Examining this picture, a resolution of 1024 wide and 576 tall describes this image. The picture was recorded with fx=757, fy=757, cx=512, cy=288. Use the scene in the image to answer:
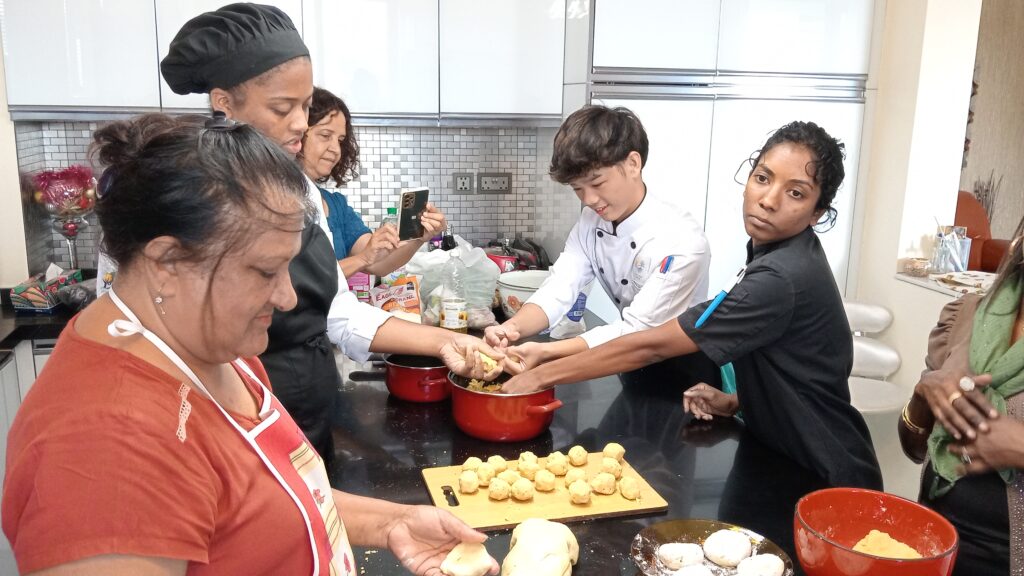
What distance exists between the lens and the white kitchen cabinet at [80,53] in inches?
102

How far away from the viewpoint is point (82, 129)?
300 cm

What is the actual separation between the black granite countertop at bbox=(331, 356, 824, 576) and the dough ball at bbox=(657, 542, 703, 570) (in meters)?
0.06

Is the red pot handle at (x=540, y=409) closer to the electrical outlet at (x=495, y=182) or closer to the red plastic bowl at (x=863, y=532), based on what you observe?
the red plastic bowl at (x=863, y=532)

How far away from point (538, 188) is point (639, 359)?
1991 millimetres

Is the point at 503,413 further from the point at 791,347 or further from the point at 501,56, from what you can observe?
the point at 501,56

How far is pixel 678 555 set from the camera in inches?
41.3

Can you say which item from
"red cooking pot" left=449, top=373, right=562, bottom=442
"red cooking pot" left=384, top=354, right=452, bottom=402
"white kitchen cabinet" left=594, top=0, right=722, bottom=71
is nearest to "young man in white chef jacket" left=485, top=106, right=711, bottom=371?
"red cooking pot" left=384, top=354, right=452, bottom=402

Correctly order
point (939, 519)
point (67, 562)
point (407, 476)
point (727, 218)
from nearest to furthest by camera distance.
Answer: point (67, 562)
point (939, 519)
point (407, 476)
point (727, 218)

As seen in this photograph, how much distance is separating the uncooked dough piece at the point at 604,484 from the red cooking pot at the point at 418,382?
48 centimetres

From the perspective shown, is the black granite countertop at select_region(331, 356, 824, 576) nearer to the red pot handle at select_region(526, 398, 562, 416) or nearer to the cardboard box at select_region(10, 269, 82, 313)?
the red pot handle at select_region(526, 398, 562, 416)

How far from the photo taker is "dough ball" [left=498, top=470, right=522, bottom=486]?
128 centimetres

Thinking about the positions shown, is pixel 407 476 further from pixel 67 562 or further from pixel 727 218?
pixel 727 218

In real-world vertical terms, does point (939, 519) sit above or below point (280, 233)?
below

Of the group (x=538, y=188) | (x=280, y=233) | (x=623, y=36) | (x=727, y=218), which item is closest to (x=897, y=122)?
(x=727, y=218)
